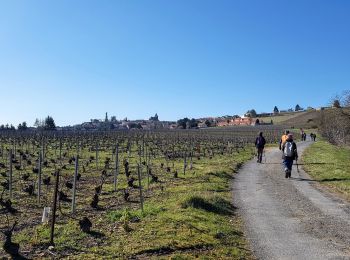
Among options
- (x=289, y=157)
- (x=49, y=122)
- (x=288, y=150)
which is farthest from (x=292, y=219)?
(x=49, y=122)

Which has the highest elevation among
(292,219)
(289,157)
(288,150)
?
(288,150)

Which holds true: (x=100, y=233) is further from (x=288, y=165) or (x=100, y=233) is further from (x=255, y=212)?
(x=288, y=165)

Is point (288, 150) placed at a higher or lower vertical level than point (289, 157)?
higher

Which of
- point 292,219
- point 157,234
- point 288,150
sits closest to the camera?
point 157,234

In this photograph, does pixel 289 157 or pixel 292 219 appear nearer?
pixel 292 219

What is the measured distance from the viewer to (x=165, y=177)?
2191cm

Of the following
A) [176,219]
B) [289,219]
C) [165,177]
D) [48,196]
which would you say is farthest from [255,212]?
[165,177]

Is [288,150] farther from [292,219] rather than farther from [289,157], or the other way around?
[292,219]

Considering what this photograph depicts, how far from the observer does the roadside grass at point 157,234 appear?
844cm

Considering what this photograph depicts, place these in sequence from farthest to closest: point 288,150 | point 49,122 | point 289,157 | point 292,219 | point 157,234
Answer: point 49,122 → point 288,150 → point 289,157 → point 292,219 → point 157,234

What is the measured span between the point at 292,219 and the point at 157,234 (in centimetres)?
387

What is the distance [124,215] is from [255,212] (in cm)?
360

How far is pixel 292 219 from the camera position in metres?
11.8

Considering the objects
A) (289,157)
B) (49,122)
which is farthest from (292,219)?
(49,122)
